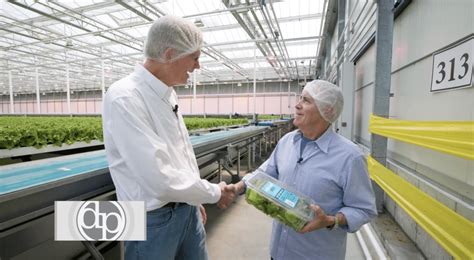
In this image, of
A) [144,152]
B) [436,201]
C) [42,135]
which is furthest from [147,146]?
[42,135]

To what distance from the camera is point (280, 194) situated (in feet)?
3.47

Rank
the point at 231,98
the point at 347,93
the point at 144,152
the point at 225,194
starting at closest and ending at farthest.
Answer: the point at 144,152 → the point at 225,194 → the point at 347,93 → the point at 231,98

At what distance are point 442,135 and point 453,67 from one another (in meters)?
0.61

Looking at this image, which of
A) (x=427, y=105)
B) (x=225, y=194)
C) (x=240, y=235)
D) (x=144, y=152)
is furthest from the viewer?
(x=240, y=235)

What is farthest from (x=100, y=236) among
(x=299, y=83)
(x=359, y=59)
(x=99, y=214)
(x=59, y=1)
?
(x=299, y=83)

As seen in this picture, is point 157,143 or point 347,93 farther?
point 347,93

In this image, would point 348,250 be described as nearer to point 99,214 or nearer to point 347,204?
point 347,204

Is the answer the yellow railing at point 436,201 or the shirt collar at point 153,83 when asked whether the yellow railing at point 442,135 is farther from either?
the shirt collar at point 153,83

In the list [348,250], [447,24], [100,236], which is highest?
[447,24]

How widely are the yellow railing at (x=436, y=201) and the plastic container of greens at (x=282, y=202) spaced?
54cm

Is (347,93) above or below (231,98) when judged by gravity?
below

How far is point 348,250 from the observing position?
2.27 metres

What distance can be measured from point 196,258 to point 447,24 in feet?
6.60

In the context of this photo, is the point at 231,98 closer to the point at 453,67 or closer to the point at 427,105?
the point at 427,105
